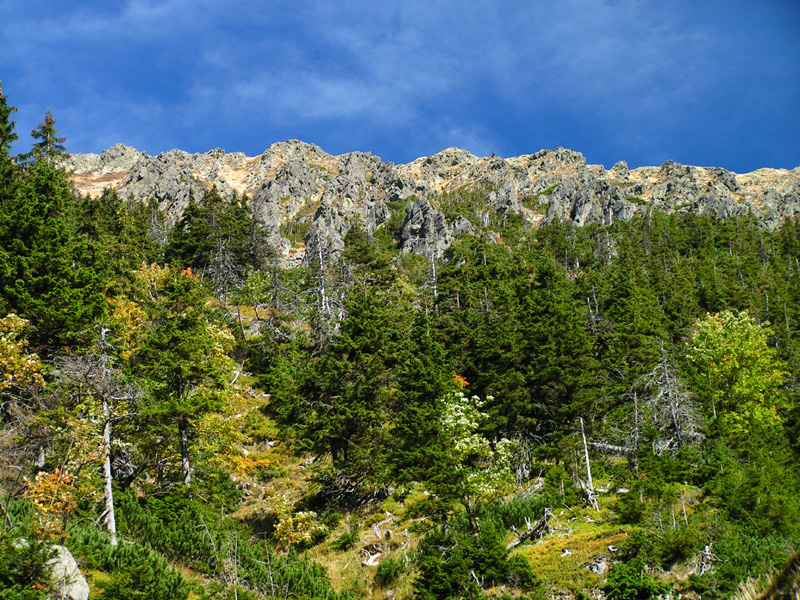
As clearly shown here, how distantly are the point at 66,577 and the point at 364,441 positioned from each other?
1437 cm

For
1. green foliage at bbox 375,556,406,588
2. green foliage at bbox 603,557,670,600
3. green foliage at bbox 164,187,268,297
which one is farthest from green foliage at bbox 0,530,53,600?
green foliage at bbox 164,187,268,297

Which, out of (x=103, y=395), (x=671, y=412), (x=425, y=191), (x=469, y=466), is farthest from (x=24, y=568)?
(x=425, y=191)

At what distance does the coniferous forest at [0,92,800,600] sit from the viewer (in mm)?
13055

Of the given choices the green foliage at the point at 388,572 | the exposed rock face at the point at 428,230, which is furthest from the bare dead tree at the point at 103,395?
the exposed rock face at the point at 428,230

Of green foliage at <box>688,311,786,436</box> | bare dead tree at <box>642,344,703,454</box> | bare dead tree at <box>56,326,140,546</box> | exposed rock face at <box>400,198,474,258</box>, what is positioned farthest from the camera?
exposed rock face at <box>400,198,474,258</box>

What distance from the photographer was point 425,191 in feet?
491

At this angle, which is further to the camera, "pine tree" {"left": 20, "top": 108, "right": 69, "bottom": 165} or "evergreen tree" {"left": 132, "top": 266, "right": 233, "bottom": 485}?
"pine tree" {"left": 20, "top": 108, "right": 69, "bottom": 165}

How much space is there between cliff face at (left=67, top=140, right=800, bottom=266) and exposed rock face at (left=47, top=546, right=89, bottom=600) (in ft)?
271

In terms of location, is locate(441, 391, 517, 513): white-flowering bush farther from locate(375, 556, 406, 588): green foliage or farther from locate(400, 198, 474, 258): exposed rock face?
locate(400, 198, 474, 258): exposed rock face

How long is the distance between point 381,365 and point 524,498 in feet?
30.9

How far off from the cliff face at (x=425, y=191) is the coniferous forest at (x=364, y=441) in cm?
6095

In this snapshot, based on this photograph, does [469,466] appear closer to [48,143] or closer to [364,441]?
[364,441]

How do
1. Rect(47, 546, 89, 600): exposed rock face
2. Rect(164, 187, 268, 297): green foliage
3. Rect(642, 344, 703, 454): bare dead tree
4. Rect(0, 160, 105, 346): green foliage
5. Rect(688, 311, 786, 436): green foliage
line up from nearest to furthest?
Rect(47, 546, 89, 600): exposed rock face
Rect(0, 160, 105, 346): green foliage
Rect(642, 344, 703, 454): bare dead tree
Rect(688, 311, 786, 436): green foliage
Rect(164, 187, 268, 297): green foliage

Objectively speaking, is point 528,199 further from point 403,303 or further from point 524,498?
point 524,498
